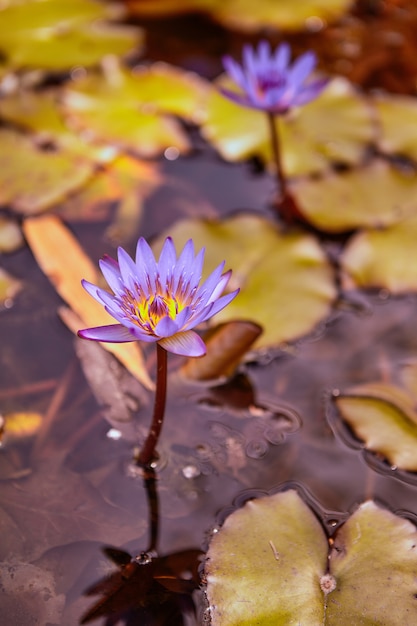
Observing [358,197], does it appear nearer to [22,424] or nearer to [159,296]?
[159,296]

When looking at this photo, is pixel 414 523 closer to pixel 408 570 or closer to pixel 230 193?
pixel 408 570

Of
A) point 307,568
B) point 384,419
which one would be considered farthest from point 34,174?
point 307,568

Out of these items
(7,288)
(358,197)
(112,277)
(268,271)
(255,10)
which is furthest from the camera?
(255,10)

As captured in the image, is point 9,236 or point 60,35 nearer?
point 9,236

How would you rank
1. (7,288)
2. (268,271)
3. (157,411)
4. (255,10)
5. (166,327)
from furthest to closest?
(255,10), (268,271), (7,288), (157,411), (166,327)

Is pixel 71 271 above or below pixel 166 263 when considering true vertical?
below

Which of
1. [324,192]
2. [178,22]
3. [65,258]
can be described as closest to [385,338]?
[324,192]
